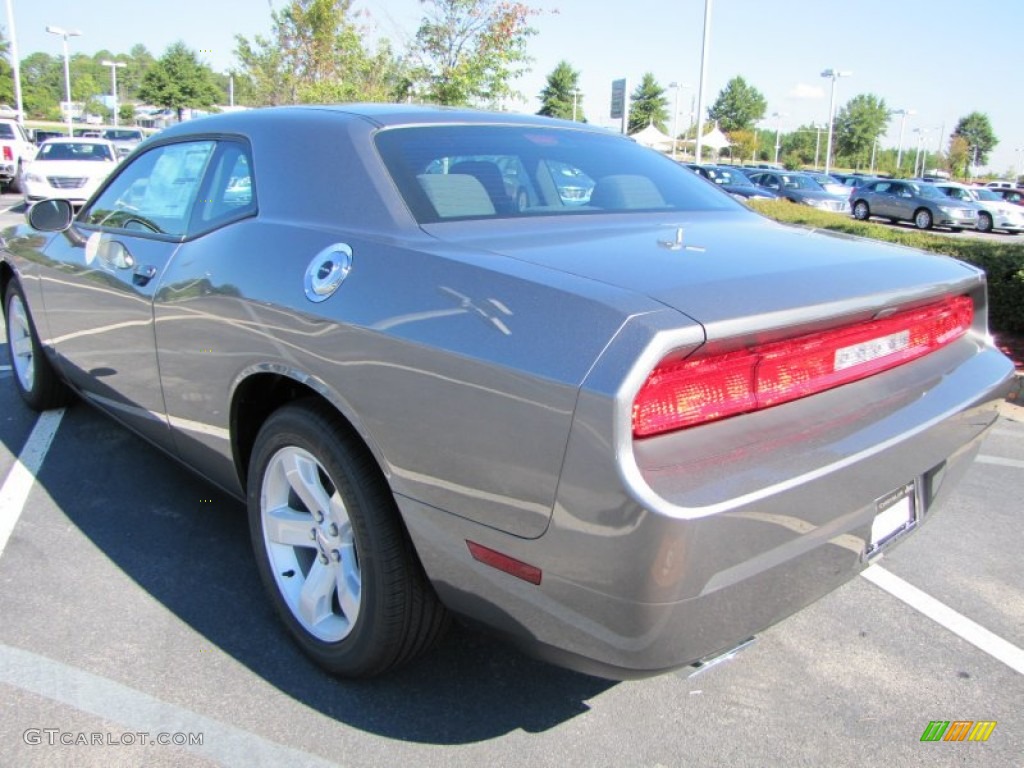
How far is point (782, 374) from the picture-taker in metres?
1.98

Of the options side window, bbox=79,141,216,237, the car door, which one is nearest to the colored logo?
the car door

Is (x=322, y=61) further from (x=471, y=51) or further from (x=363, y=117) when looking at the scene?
(x=363, y=117)

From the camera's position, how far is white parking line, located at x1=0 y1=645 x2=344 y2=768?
221 centimetres

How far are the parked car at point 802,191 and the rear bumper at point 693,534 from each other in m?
25.4

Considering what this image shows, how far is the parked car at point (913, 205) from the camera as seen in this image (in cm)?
2641

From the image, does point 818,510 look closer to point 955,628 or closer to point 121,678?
point 955,628

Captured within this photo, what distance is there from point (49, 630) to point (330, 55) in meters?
19.8

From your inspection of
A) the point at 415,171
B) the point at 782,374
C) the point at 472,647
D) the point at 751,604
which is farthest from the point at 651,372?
the point at 472,647

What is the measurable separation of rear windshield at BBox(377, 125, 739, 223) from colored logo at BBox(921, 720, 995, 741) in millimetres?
1793

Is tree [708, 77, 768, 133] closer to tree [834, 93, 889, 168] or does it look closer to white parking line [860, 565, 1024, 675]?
tree [834, 93, 889, 168]

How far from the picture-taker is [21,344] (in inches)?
191

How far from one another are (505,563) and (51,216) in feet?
10.5

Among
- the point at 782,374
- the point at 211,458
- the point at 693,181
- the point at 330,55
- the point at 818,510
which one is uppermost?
the point at 330,55

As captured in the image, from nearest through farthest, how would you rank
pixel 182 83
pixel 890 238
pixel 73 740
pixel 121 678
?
pixel 73 740
pixel 121 678
pixel 890 238
pixel 182 83
